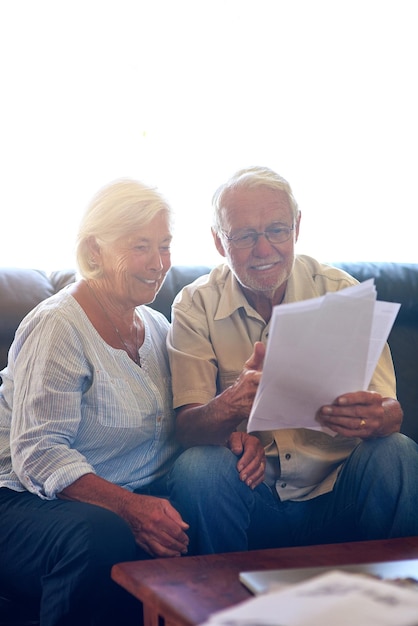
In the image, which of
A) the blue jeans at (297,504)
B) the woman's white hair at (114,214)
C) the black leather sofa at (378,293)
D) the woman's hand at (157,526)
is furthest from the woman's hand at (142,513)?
the black leather sofa at (378,293)

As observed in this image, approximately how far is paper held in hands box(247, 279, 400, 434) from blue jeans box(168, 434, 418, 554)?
0.26m

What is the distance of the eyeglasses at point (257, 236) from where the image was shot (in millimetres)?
1786

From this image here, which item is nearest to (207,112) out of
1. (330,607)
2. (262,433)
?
(262,433)

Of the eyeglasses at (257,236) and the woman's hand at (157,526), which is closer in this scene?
the woman's hand at (157,526)

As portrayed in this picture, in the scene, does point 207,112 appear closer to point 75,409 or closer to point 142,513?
point 75,409

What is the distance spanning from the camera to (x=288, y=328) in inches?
46.8

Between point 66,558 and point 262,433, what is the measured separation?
22.8 inches

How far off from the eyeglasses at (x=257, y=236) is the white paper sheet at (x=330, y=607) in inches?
41.2

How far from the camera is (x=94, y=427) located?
61.3 inches

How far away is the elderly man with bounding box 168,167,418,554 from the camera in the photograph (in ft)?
4.96

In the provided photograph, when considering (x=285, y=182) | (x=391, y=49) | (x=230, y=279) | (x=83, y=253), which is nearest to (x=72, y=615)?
(x=83, y=253)

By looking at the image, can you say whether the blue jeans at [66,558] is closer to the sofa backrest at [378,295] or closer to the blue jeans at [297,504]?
the blue jeans at [297,504]

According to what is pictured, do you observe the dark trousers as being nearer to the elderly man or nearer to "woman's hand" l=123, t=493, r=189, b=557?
"woman's hand" l=123, t=493, r=189, b=557

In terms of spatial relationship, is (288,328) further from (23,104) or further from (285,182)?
(23,104)
